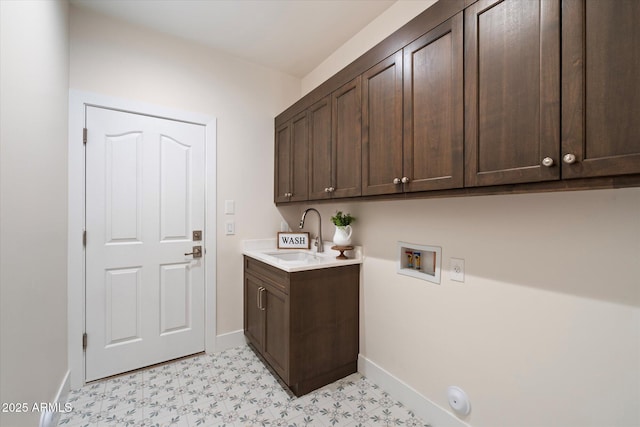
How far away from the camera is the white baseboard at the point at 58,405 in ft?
4.60

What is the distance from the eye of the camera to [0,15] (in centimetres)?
99

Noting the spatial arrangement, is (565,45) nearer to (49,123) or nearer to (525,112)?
(525,112)

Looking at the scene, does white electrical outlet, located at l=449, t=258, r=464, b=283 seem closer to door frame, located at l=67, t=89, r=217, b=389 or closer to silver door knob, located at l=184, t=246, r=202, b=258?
silver door knob, located at l=184, t=246, r=202, b=258

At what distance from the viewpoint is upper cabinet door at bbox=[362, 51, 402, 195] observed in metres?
1.46

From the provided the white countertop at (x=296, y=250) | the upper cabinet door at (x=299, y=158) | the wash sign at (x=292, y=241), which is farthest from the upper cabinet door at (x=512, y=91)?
the wash sign at (x=292, y=241)

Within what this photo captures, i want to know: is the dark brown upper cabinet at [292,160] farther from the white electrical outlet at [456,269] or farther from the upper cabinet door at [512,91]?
the upper cabinet door at [512,91]

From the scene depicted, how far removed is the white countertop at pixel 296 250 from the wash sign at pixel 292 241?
0.12 ft

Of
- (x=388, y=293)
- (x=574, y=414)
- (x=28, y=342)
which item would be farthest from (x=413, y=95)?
(x=28, y=342)

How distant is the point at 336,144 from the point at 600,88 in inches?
50.9

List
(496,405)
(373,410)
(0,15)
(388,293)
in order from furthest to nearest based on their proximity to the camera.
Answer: (388,293) < (373,410) < (496,405) < (0,15)

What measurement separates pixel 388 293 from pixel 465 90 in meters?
1.30

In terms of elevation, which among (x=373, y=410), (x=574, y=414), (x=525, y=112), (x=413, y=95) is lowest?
(x=373, y=410)

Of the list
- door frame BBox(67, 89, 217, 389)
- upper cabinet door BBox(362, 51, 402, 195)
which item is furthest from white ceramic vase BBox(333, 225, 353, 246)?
door frame BBox(67, 89, 217, 389)

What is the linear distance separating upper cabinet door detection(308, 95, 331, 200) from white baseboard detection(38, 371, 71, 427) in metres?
1.92
